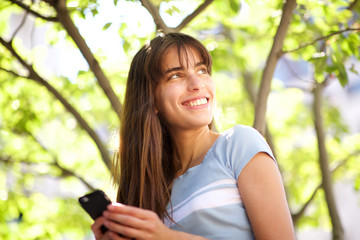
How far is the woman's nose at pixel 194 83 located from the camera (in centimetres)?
207

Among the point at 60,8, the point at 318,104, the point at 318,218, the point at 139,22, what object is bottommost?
the point at 318,218

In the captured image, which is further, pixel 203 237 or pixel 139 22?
pixel 139 22

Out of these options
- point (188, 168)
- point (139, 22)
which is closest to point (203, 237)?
point (188, 168)

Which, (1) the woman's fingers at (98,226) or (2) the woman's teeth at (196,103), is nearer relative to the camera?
(1) the woman's fingers at (98,226)

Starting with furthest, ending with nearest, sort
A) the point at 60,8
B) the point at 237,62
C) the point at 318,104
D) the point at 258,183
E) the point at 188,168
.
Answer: the point at 237,62 → the point at 318,104 → the point at 60,8 → the point at 188,168 → the point at 258,183

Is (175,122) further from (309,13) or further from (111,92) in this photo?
(309,13)

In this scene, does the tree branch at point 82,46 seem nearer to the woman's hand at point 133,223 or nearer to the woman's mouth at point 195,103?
the woman's mouth at point 195,103

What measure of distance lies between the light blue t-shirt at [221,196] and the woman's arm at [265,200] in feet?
0.13

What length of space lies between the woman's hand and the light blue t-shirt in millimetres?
222

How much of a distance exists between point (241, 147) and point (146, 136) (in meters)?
0.45

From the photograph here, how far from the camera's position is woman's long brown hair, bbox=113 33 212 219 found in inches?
81.2

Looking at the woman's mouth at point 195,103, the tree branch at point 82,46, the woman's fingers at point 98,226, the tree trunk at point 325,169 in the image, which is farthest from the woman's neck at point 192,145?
the tree trunk at point 325,169

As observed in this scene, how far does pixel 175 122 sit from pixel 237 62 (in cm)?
236

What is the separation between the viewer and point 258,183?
69.2 inches
